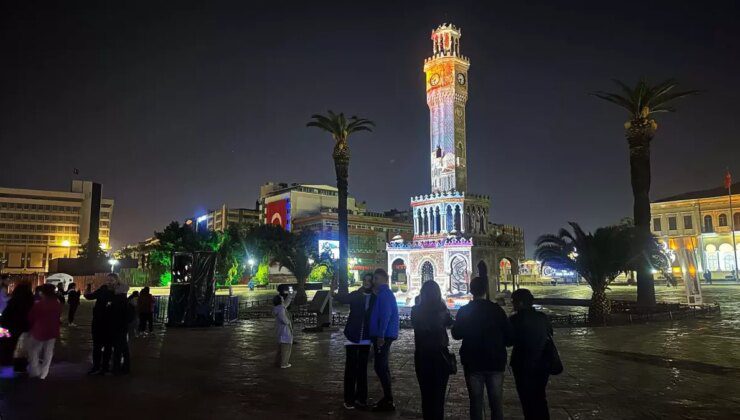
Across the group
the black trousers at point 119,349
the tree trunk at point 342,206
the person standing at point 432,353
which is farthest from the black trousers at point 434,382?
A: the tree trunk at point 342,206

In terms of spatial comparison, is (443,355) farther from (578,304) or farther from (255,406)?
(578,304)

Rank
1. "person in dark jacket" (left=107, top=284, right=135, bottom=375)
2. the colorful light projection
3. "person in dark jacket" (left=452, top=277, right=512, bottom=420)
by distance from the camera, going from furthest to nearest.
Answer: the colorful light projection, "person in dark jacket" (left=107, top=284, right=135, bottom=375), "person in dark jacket" (left=452, top=277, right=512, bottom=420)

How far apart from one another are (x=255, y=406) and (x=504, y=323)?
4.03 metres

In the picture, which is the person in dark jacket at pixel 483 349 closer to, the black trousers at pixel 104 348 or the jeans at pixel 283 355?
the jeans at pixel 283 355

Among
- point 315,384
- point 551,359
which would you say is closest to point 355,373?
point 315,384

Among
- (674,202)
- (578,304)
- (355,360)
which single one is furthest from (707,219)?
(355,360)

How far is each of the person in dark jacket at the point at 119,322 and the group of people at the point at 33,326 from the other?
37.2 inches

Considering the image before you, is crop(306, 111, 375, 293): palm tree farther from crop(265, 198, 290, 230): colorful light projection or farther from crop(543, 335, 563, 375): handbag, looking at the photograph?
crop(265, 198, 290, 230): colorful light projection

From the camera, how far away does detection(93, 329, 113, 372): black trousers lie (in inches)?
378

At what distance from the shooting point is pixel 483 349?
17.1 feet

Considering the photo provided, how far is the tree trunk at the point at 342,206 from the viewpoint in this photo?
3089 cm

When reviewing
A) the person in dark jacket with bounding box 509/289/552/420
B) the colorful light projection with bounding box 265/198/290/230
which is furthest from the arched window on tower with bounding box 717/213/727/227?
the person in dark jacket with bounding box 509/289/552/420

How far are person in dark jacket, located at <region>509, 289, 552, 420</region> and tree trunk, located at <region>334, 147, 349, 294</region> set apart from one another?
25.5m

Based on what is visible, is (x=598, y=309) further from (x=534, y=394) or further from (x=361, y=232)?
(x=361, y=232)
